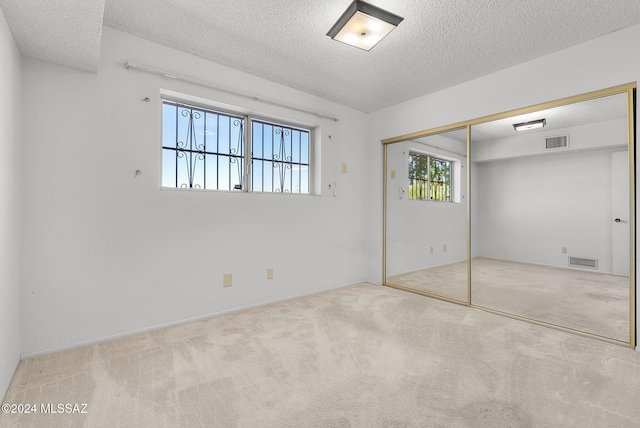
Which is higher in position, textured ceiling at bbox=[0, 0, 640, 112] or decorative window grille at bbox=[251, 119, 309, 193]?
textured ceiling at bbox=[0, 0, 640, 112]

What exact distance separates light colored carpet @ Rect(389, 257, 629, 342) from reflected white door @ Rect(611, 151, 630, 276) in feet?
0.47

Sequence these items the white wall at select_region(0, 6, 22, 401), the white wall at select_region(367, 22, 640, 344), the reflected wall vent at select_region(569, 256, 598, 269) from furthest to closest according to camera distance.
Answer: the reflected wall vent at select_region(569, 256, 598, 269) → the white wall at select_region(367, 22, 640, 344) → the white wall at select_region(0, 6, 22, 401)

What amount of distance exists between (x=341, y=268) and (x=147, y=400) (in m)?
2.80

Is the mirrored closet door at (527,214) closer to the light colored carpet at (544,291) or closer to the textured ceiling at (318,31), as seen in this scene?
the light colored carpet at (544,291)

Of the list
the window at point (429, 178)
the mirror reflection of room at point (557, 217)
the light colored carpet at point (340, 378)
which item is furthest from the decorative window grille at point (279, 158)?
the mirror reflection of room at point (557, 217)

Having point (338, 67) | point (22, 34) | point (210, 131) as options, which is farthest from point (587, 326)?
point (22, 34)

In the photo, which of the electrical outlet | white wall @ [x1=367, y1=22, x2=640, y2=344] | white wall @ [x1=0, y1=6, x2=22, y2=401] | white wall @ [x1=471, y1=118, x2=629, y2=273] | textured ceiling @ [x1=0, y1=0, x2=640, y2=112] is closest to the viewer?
white wall @ [x1=0, y1=6, x2=22, y2=401]

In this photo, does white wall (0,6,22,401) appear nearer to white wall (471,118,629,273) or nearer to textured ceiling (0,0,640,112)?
textured ceiling (0,0,640,112)

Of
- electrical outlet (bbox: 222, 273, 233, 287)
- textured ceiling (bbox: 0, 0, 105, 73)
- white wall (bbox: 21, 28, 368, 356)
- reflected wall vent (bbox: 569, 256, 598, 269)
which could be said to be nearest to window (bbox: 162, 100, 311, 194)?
white wall (bbox: 21, 28, 368, 356)

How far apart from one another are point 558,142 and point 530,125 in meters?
0.30

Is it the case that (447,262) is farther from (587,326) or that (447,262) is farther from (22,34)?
(22,34)

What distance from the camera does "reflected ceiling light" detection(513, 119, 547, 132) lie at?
9.57ft

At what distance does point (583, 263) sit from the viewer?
9.64ft

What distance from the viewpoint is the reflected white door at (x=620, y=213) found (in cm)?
243
